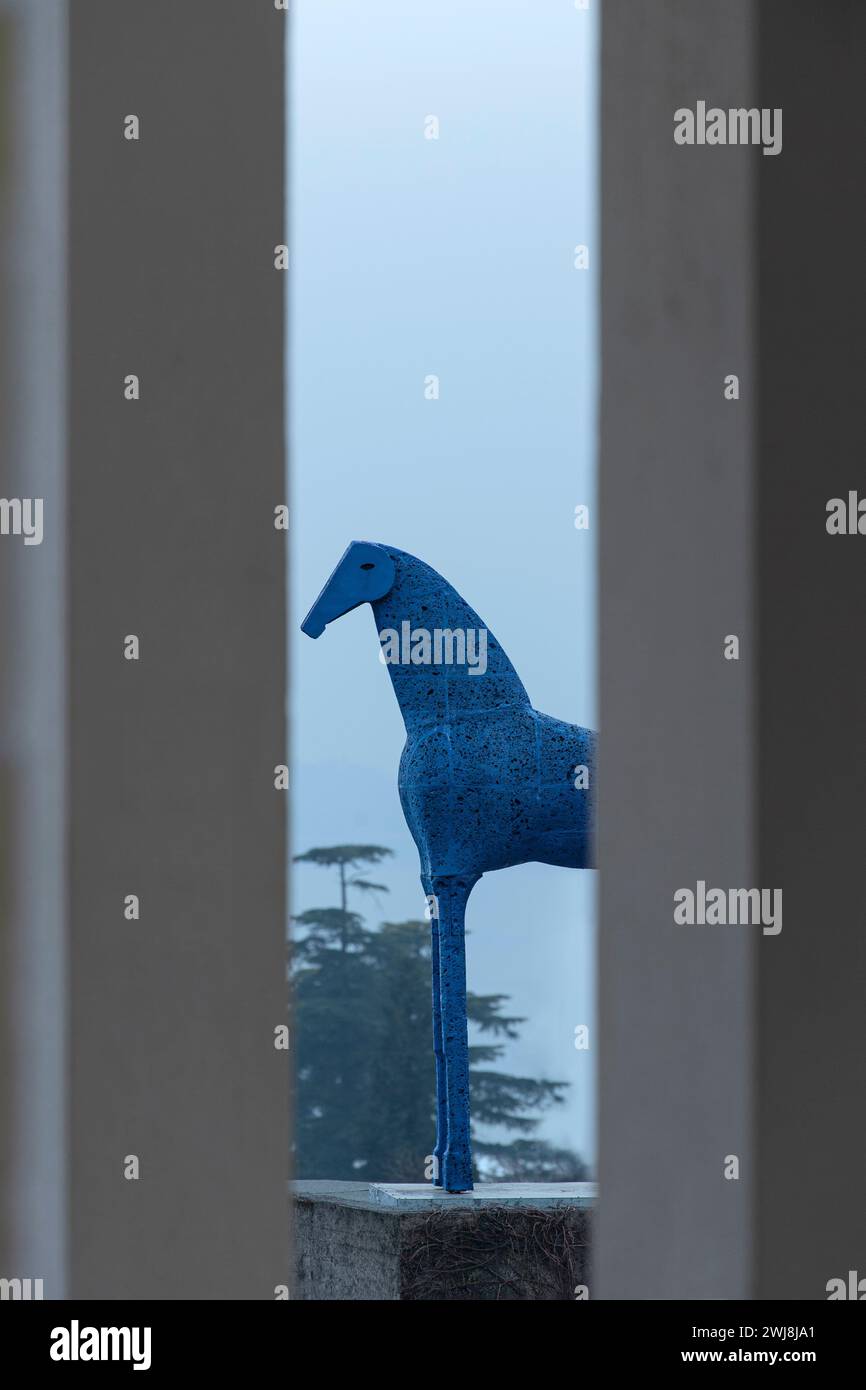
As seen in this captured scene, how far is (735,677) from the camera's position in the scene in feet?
5.84

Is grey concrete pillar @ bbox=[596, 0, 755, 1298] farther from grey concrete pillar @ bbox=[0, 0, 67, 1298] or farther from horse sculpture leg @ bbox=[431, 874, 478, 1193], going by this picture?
horse sculpture leg @ bbox=[431, 874, 478, 1193]

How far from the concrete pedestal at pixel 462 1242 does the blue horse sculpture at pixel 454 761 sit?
149mm

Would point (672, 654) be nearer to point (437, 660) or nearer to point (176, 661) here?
point (176, 661)

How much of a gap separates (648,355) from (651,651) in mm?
337

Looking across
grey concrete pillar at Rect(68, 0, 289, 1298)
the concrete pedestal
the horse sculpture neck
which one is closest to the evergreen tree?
the concrete pedestal

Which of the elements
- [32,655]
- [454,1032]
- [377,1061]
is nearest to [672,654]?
[32,655]

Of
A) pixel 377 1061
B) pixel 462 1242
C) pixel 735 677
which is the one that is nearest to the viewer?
pixel 735 677

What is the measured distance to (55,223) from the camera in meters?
1.93

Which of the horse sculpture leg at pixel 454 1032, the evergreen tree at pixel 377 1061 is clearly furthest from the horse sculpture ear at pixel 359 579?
the evergreen tree at pixel 377 1061

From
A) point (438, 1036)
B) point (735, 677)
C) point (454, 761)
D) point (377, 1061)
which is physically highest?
point (454, 761)

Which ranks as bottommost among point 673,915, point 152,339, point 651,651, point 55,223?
point 673,915

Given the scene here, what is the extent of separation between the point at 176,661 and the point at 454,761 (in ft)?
8.45
